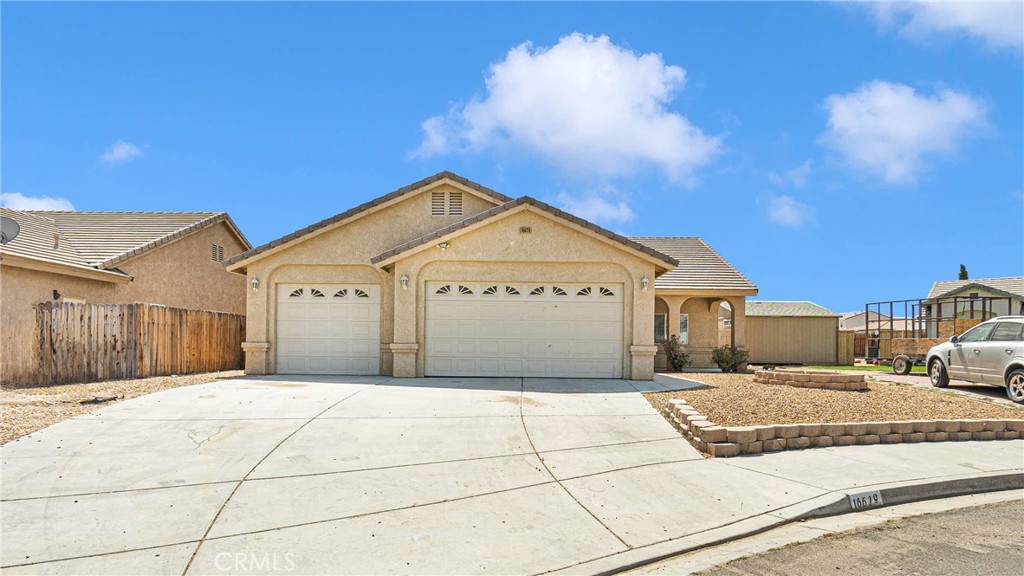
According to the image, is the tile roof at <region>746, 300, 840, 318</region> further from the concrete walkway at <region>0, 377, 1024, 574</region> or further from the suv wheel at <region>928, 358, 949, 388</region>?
the concrete walkway at <region>0, 377, 1024, 574</region>

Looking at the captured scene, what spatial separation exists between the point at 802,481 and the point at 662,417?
127 inches

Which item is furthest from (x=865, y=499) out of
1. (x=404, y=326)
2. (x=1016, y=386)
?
(x=404, y=326)

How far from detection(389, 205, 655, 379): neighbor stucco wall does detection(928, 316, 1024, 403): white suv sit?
7338 millimetres

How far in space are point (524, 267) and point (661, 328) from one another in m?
9.21

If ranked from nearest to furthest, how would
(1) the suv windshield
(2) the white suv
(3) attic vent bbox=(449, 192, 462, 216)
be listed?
(2) the white suv
(1) the suv windshield
(3) attic vent bbox=(449, 192, 462, 216)

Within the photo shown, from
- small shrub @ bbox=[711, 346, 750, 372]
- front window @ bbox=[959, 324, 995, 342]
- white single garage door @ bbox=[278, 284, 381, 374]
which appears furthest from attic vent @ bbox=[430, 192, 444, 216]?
front window @ bbox=[959, 324, 995, 342]

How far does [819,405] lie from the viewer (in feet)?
37.0

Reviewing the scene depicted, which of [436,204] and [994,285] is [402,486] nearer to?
[436,204]

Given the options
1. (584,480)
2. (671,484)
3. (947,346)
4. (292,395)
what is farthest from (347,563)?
(947,346)

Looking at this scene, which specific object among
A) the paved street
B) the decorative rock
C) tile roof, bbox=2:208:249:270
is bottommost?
the paved street

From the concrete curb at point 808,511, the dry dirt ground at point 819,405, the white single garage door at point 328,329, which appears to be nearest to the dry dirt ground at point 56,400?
the white single garage door at point 328,329

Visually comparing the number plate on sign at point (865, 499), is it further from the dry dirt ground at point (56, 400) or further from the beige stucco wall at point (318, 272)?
the beige stucco wall at point (318, 272)

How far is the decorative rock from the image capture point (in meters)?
8.34

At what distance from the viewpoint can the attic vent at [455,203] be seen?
17.8 metres
